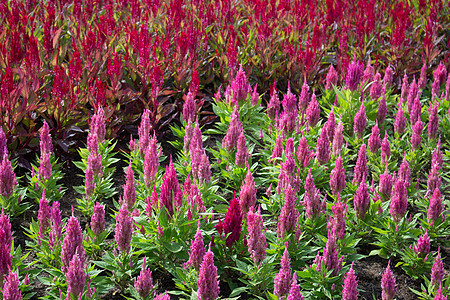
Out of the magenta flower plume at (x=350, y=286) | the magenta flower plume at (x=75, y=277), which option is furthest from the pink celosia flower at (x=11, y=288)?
the magenta flower plume at (x=350, y=286)

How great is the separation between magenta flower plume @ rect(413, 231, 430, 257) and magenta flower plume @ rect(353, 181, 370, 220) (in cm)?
46

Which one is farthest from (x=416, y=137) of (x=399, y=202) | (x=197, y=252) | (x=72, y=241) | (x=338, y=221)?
(x=72, y=241)

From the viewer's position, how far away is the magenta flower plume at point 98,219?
3537 mm

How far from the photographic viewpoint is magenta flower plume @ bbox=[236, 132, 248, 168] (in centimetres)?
438

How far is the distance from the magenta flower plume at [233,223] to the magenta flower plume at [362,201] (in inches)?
40.8

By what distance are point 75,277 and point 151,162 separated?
134cm

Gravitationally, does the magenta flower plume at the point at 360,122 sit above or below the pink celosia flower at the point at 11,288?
below

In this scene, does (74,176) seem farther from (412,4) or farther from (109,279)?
(412,4)

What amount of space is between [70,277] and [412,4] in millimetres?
7925

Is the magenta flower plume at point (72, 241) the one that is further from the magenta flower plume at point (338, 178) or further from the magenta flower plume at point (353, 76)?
the magenta flower plume at point (353, 76)

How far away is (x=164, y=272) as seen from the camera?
12.4ft

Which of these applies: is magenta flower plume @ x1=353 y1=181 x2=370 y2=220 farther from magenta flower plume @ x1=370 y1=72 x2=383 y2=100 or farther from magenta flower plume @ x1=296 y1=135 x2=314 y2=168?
magenta flower plume @ x1=370 y1=72 x2=383 y2=100

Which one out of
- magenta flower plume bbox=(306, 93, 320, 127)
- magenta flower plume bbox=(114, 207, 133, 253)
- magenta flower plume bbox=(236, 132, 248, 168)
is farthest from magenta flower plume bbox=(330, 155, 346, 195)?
magenta flower plume bbox=(114, 207, 133, 253)

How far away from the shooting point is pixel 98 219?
3586 millimetres
